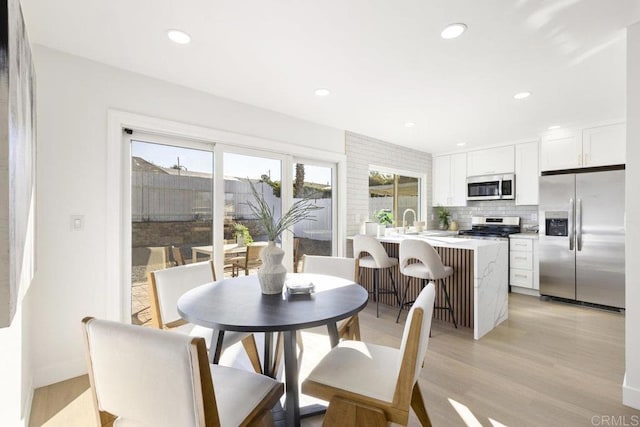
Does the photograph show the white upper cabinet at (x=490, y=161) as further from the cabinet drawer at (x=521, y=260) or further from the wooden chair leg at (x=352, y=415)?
the wooden chair leg at (x=352, y=415)

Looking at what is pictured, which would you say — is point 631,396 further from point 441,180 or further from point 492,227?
point 441,180

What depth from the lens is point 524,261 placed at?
15.1 feet

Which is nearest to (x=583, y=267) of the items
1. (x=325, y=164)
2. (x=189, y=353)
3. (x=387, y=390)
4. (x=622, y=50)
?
(x=622, y=50)

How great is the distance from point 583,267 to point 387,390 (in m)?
4.08

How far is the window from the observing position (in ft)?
16.2

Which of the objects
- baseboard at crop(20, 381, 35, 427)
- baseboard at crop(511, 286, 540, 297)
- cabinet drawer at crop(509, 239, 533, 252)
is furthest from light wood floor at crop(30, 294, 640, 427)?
cabinet drawer at crop(509, 239, 533, 252)

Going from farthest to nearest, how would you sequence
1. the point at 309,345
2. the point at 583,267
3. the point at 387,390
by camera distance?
the point at 583,267
the point at 309,345
the point at 387,390

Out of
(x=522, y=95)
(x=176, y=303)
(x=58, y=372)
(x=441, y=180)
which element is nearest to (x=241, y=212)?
(x=176, y=303)

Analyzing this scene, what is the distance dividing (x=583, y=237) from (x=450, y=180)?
7.21 feet

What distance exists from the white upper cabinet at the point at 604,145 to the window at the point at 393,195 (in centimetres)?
239

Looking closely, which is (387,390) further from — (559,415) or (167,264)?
(167,264)

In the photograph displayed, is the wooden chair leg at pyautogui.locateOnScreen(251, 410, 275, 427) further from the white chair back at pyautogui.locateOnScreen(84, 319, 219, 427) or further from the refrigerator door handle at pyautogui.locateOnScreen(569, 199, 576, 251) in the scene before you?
the refrigerator door handle at pyautogui.locateOnScreen(569, 199, 576, 251)

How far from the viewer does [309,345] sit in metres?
2.77

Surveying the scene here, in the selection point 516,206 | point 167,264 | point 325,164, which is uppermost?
point 325,164
